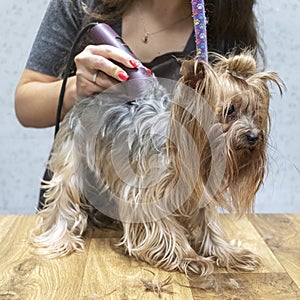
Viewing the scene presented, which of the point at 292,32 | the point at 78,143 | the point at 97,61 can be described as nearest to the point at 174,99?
the point at 97,61

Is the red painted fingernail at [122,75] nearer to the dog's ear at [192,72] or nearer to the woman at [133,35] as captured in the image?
the dog's ear at [192,72]

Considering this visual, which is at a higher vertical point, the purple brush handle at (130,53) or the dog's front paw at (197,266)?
the purple brush handle at (130,53)

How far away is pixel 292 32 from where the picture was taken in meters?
2.03

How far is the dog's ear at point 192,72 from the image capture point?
87 cm

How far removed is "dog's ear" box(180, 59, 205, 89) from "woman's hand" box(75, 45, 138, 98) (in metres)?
0.17

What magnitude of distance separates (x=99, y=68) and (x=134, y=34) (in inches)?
13.9

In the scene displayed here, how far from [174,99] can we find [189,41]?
1.78 feet

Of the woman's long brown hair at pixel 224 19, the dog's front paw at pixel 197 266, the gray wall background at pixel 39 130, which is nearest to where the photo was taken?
the dog's front paw at pixel 197 266

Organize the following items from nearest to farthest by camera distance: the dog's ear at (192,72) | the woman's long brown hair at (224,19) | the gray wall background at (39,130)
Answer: the dog's ear at (192,72), the woman's long brown hair at (224,19), the gray wall background at (39,130)

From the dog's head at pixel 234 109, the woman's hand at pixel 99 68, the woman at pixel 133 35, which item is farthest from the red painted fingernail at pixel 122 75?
the woman at pixel 133 35

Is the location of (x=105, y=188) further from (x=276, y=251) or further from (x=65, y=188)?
(x=276, y=251)

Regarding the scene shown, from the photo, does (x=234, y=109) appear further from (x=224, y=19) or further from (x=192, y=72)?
(x=224, y=19)

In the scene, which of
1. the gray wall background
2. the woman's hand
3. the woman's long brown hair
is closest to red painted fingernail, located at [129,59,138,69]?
the woman's hand

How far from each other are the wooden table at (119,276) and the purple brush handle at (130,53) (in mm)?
304
